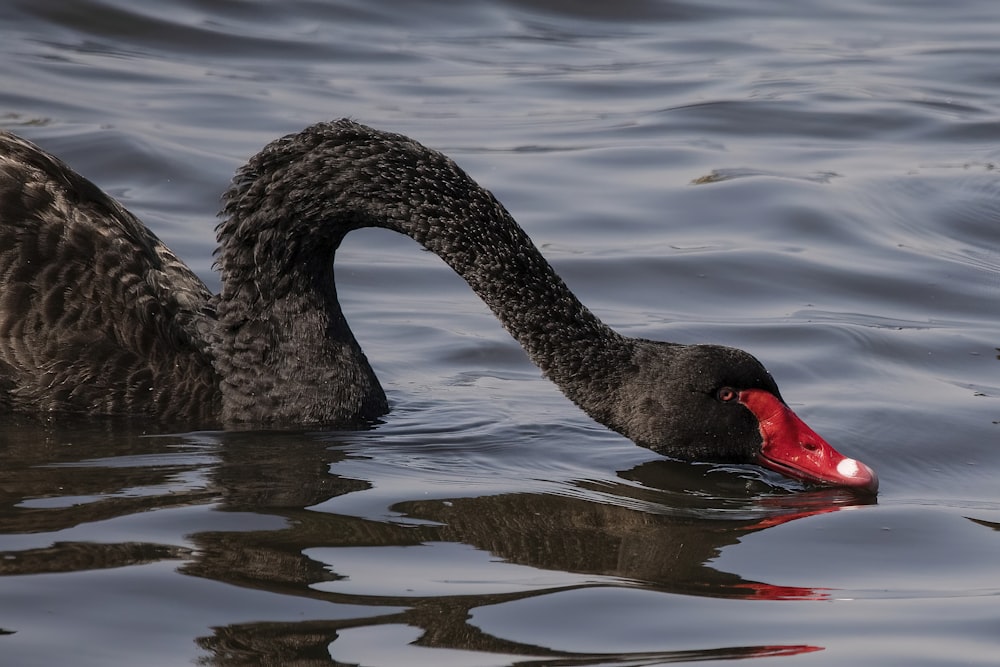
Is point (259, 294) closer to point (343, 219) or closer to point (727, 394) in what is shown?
point (343, 219)

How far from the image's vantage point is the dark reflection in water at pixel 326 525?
471 centimetres

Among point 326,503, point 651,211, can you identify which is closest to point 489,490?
point 326,503

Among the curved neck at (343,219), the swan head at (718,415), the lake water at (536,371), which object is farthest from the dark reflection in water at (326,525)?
the curved neck at (343,219)

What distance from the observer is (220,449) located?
6785mm

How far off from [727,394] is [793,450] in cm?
35

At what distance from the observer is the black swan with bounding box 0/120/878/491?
722 cm

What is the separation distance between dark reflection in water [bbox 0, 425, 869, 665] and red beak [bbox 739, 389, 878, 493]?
0.09 m

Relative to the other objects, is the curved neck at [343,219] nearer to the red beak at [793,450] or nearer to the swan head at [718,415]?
the swan head at [718,415]

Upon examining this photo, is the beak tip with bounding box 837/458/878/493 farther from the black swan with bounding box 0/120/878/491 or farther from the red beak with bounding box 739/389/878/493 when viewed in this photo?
the black swan with bounding box 0/120/878/491

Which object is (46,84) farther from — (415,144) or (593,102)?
(415,144)

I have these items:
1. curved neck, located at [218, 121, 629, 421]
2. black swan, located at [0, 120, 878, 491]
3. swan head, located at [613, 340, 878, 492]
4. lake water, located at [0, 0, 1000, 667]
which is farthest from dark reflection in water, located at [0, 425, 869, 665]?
curved neck, located at [218, 121, 629, 421]

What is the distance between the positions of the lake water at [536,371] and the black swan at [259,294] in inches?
11.7

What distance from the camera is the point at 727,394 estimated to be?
21.9 feet

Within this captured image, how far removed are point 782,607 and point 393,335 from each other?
423cm
